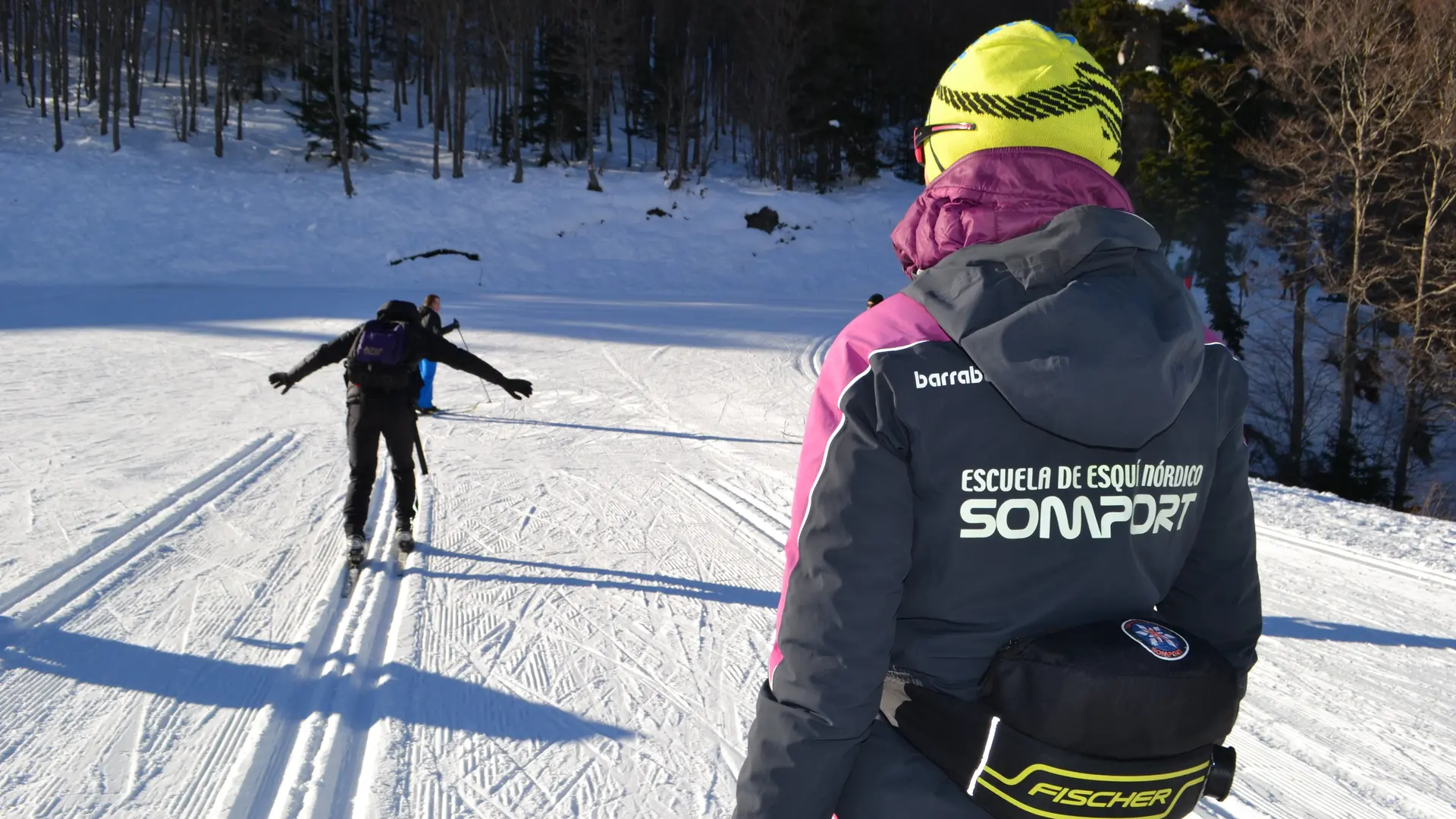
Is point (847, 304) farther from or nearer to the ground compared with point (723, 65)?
nearer to the ground

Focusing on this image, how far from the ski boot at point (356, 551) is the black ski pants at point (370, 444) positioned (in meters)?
0.04

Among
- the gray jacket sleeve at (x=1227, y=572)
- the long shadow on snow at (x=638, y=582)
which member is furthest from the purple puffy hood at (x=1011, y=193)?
the long shadow on snow at (x=638, y=582)

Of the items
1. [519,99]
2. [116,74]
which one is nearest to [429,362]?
[116,74]

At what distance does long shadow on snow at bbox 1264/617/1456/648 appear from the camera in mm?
4859

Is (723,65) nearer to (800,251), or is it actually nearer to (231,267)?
(800,251)

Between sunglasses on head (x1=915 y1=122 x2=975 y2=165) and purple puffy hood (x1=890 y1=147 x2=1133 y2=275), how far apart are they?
0.21 feet

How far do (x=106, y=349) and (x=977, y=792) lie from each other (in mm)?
15757

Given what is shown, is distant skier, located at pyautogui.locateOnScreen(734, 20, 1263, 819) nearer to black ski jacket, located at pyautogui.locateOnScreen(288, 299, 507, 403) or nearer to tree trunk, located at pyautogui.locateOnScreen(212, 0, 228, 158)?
black ski jacket, located at pyautogui.locateOnScreen(288, 299, 507, 403)

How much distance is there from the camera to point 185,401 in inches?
432

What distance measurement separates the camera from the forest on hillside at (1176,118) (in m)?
17.0

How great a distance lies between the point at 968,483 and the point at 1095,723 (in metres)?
0.35

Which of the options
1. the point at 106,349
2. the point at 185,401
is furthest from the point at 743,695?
the point at 106,349

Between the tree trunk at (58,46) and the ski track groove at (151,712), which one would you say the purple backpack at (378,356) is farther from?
Result: the tree trunk at (58,46)

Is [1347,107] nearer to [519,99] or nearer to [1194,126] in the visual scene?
[1194,126]
